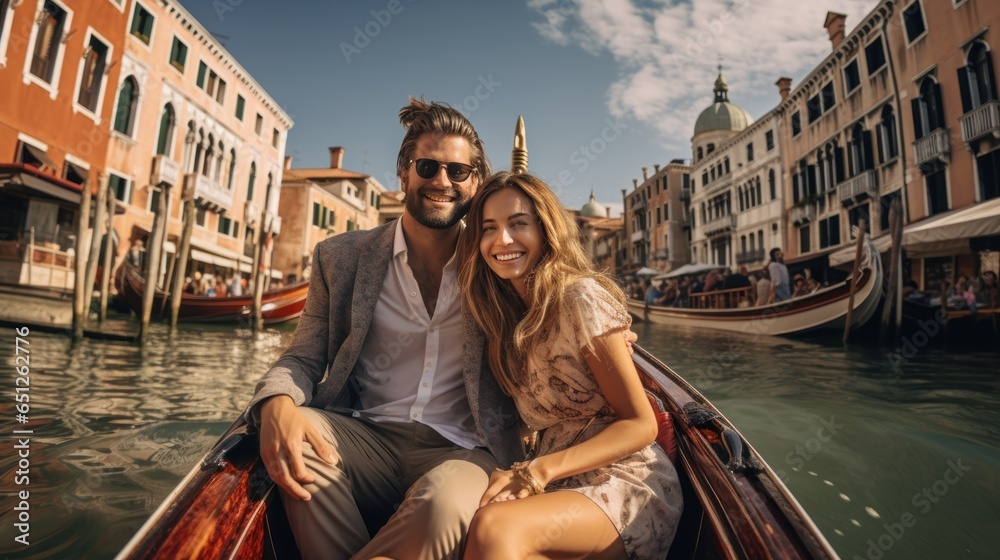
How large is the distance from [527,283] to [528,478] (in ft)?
1.95

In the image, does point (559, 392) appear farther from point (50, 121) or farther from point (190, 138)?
point (190, 138)

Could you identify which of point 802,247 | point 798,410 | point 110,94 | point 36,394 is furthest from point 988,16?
point 110,94

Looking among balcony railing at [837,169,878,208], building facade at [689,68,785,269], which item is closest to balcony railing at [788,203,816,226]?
building facade at [689,68,785,269]

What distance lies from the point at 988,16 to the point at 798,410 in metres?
11.4

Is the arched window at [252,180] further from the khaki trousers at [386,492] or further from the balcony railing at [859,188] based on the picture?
the khaki trousers at [386,492]

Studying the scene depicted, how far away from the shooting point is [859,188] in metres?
15.5

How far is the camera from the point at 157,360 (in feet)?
22.2

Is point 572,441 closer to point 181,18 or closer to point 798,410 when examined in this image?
point 798,410

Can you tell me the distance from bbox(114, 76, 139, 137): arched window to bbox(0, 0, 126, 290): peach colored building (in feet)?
1.40

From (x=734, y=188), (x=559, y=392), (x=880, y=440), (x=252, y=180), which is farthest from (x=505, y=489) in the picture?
(x=734, y=188)

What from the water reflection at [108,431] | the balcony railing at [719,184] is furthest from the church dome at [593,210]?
the water reflection at [108,431]

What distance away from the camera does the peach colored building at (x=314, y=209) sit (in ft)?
78.6

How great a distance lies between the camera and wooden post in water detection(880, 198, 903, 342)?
839 cm

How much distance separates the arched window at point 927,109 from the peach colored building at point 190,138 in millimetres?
16604
